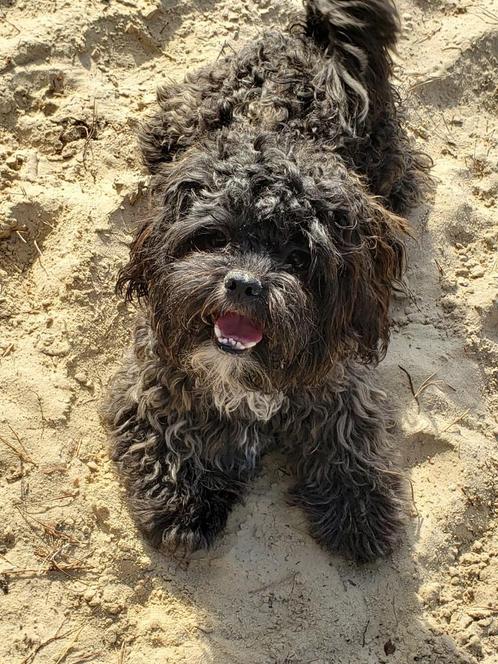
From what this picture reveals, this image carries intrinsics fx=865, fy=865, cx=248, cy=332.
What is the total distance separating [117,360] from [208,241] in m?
1.17

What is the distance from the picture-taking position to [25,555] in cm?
349

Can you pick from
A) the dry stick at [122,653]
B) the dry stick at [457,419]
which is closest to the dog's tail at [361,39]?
the dry stick at [457,419]

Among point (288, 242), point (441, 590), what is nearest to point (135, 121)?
point (288, 242)

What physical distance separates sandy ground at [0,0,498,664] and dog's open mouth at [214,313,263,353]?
3.46 ft

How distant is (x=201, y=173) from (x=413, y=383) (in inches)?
65.7

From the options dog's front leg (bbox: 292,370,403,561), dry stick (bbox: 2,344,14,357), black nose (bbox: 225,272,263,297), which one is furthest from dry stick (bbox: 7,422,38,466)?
black nose (bbox: 225,272,263,297)

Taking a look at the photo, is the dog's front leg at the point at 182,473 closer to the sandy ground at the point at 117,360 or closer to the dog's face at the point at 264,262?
the sandy ground at the point at 117,360

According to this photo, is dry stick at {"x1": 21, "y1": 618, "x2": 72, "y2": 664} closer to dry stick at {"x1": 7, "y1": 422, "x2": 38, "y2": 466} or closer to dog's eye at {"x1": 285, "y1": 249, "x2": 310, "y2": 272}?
dry stick at {"x1": 7, "y1": 422, "x2": 38, "y2": 466}

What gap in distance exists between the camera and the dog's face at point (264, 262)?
294cm

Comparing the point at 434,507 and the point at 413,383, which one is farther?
the point at 413,383

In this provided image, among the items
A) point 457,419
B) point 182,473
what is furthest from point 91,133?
point 457,419

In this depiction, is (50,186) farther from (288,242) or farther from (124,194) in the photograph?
(288,242)

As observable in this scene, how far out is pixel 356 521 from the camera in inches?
147

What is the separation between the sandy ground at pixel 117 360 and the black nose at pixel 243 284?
128 centimetres
